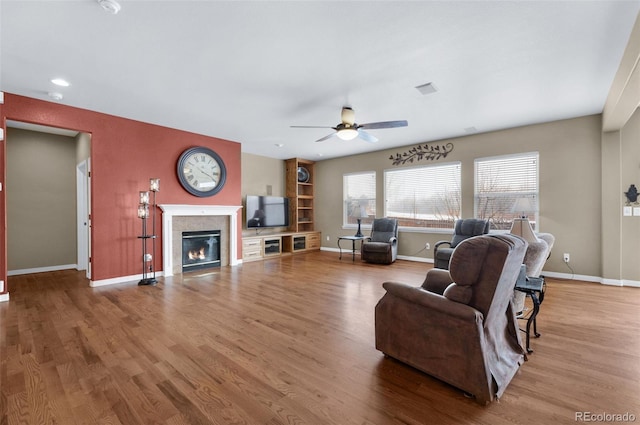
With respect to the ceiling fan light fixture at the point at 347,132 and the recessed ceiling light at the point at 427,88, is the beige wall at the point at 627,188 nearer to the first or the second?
the recessed ceiling light at the point at 427,88

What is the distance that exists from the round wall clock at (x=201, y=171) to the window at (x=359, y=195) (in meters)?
3.34

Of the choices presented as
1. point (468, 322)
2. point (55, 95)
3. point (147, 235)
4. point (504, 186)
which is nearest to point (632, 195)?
point (504, 186)

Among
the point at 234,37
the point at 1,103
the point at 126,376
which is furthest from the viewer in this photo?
the point at 1,103

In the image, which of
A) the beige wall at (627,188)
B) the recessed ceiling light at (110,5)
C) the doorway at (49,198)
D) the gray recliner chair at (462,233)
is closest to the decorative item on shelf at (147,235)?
the doorway at (49,198)

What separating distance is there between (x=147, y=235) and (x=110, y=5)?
12.2 feet

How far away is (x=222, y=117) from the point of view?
186 inches

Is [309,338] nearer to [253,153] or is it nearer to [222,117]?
[222,117]

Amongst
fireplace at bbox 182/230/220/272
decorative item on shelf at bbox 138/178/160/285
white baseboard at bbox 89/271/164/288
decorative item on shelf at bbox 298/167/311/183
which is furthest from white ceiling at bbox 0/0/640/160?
decorative item on shelf at bbox 298/167/311/183

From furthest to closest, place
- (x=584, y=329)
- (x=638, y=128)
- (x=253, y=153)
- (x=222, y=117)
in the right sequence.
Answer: (x=253, y=153)
(x=222, y=117)
(x=638, y=128)
(x=584, y=329)

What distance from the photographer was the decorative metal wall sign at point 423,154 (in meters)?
6.23

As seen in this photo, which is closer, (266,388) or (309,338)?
(266,388)

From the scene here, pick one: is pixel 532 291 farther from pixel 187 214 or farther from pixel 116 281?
pixel 116 281

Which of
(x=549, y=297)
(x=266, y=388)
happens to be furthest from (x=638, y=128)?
(x=266, y=388)

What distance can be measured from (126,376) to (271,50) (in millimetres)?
3015
